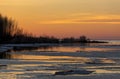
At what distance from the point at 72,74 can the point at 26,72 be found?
3330mm

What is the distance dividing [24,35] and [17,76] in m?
121

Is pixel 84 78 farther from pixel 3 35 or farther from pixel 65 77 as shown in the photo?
pixel 3 35

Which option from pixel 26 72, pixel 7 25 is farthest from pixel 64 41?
pixel 26 72

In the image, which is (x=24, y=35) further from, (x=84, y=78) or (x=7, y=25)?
(x=84, y=78)

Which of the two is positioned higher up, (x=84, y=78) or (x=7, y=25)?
→ (x=7, y=25)

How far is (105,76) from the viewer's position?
23938 mm

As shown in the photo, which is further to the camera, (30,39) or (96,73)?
(30,39)

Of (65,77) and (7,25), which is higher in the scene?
(7,25)

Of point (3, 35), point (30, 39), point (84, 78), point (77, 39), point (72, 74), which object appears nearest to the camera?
point (84, 78)

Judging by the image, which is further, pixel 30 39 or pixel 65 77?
pixel 30 39

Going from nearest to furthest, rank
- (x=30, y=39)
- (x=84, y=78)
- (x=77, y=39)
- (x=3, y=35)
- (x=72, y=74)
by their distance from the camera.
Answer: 1. (x=84, y=78)
2. (x=72, y=74)
3. (x=3, y=35)
4. (x=30, y=39)
5. (x=77, y=39)

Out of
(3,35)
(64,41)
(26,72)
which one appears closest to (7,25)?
(3,35)

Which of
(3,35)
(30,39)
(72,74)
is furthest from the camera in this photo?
(30,39)

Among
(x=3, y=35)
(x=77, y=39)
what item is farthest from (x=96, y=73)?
(x=77, y=39)
